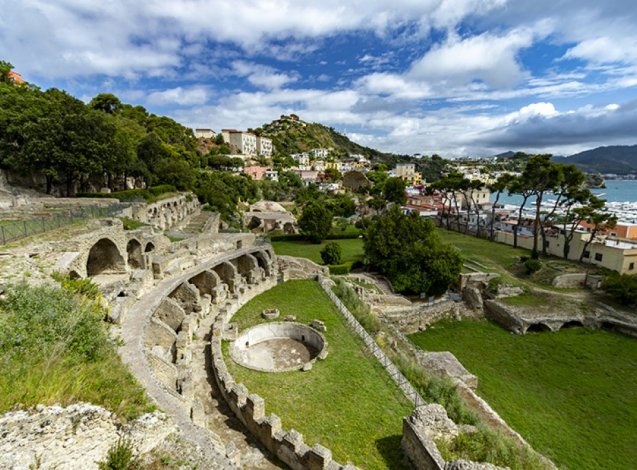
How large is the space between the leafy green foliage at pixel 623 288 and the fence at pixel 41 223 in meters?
36.2

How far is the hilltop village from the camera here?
6.24m

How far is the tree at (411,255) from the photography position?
27203 mm

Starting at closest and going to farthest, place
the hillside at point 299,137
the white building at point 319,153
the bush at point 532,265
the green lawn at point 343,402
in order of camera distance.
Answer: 1. the green lawn at point 343,402
2. the bush at point 532,265
3. the white building at point 319,153
4. the hillside at point 299,137

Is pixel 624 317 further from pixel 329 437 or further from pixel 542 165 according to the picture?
pixel 329 437

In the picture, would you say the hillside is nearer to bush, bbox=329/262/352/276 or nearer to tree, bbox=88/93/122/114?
tree, bbox=88/93/122/114

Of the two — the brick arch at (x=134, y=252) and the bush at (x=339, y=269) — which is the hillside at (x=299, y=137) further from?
the brick arch at (x=134, y=252)

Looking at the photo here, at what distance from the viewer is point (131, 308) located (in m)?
14.3

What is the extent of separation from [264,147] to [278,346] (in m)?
116

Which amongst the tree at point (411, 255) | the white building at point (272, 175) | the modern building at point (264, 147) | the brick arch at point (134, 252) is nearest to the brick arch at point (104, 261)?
the brick arch at point (134, 252)

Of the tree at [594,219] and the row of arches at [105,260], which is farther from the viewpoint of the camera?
the tree at [594,219]

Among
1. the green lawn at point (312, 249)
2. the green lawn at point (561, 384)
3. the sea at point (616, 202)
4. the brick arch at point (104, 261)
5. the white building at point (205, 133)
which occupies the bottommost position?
the green lawn at point (561, 384)

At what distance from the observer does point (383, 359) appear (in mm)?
14805

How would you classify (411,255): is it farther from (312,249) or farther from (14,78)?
(14,78)

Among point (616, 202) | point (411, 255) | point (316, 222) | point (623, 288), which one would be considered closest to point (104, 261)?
point (411, 255)
